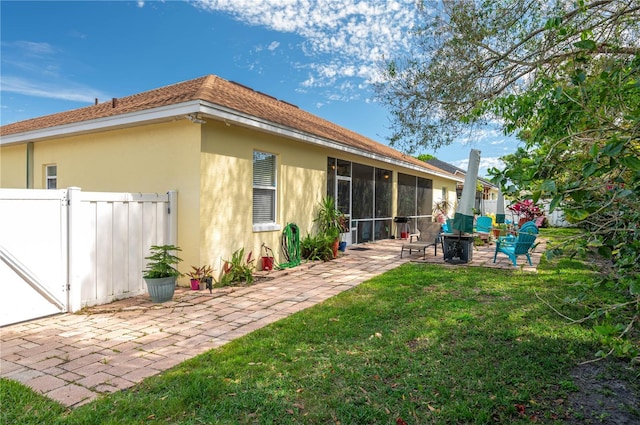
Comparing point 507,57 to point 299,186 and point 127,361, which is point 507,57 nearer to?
point 299,186

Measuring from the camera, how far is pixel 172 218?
22.6 feet

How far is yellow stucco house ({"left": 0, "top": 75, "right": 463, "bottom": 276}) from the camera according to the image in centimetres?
681

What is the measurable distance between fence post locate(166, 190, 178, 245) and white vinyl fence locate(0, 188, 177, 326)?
263mm

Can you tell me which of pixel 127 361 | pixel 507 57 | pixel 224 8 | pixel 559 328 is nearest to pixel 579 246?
pixel 559 328

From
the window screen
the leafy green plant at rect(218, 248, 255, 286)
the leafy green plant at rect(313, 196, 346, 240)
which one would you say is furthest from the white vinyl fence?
the leafy green plant at rect(313, 196, 346, 240)

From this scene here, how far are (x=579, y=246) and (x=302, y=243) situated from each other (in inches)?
311

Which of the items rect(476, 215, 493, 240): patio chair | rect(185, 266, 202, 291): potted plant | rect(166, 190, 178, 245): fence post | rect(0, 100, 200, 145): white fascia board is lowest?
rect(185, 266, 202, 291): potted plant

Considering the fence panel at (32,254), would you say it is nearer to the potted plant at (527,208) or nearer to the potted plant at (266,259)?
the potted plant at (266,259)

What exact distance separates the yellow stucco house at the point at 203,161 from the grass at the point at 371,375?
312 cm

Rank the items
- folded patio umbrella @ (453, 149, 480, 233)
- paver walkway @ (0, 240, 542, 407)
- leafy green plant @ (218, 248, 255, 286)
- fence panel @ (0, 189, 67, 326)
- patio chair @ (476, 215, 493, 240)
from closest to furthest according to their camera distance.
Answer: paver walkway @ (0, 240, 542, 407) → fence panel @ (0, 189, 67, 326) → leafy green plant @ (218, 248, 255, 286) → folded patio umbrella @ (453, 149, 480, 233) → patio chair @ (476, 215, 493, 240)

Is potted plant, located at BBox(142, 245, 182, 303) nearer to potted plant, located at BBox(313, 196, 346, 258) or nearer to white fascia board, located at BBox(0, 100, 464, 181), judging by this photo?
white fascia board, located at BBox(0, 100, 464, 181)

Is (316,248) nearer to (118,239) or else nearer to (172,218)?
(172,218)

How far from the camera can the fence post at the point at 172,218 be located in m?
6.87

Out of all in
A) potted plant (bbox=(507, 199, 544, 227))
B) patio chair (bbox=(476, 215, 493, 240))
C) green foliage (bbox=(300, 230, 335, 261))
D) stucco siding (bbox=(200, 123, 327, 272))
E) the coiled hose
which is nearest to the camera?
potted plant (bbox=(507, 199, 544, 227))
